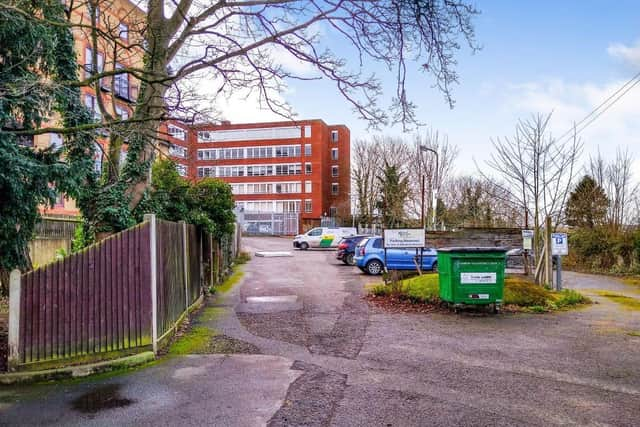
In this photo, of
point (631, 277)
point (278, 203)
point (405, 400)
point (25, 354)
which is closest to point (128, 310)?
point (25, 354)

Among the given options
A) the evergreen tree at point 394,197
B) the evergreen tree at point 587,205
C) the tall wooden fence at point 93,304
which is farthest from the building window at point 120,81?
the evergreen tree at point 587,205

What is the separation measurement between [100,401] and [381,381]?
301cm

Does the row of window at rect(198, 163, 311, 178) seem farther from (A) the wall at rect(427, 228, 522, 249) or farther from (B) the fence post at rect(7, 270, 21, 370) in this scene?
(B) the fence post at rect(7, 270, 21, 370)

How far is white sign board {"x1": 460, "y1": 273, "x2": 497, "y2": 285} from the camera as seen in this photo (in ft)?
35.1

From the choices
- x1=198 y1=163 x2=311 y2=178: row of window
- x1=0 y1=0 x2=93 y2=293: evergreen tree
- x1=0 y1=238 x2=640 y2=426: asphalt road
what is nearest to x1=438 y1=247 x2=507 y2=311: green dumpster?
x1=0 y1=238 x2=640 y2=426: asphalt road

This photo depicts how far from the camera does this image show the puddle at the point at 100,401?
502 centimetres

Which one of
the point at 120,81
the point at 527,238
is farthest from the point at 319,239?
the point at 527,238

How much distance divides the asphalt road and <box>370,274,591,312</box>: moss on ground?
4.84ft

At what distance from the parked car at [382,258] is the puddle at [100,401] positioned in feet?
46.5

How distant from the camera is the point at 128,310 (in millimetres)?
6793

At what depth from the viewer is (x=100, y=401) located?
206 inches

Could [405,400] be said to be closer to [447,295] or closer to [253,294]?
[447,295]

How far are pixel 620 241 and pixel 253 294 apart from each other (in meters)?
16.5

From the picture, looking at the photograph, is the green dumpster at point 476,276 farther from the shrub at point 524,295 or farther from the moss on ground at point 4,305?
the moss on ground at point 4,305
